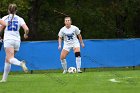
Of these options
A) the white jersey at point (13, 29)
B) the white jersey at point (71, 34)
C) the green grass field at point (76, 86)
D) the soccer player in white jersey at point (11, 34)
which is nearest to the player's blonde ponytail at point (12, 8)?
the soccer player in white jersey at point (11, 34)

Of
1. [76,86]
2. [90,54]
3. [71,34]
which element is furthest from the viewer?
[90,54]

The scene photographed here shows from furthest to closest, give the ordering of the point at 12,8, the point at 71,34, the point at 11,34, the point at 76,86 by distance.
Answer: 1. the point at 71,34
2. the point at 11,34
3. the point at 12,8
4. the point at 76,86

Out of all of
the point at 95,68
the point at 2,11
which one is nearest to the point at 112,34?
the point at 2,11

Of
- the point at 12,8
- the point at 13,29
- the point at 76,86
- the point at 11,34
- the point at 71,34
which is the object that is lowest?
the point at 76,86

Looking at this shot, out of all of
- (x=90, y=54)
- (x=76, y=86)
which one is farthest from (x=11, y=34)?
(x=90, y=54)

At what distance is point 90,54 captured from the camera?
19.5m

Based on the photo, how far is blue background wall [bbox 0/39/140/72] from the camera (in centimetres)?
1925

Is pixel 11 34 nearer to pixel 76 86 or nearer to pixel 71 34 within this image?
pixel 76 86

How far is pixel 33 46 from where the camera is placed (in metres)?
19.3

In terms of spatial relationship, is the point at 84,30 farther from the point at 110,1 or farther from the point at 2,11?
the point at 2,11

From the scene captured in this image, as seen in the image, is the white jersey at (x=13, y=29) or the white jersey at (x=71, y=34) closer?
the white jersey at (x=13, y=29)

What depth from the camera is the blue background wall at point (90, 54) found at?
63.2ft

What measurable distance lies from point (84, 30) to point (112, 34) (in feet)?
8.66

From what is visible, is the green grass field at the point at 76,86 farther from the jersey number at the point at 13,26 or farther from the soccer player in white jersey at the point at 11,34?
the jersey number at the point at 13,26
